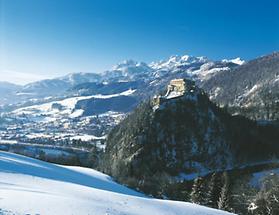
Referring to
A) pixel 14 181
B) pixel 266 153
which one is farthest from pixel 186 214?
pixel 266 153

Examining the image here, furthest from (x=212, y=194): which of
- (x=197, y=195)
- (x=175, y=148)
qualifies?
(x=175, y=148)

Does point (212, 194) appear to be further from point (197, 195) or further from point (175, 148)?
point (175, 148)

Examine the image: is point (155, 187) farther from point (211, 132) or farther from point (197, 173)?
point (211, 132)

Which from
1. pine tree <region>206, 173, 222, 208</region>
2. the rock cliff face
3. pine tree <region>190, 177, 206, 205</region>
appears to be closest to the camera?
pine tree <region>190, 177, 206, 205</region>

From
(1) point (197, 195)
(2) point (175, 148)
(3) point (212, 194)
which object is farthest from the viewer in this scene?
(2) point (175, 148)

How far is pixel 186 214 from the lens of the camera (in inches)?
1586

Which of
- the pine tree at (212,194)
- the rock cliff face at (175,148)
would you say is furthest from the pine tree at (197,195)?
the rock cliff face at (175,148)

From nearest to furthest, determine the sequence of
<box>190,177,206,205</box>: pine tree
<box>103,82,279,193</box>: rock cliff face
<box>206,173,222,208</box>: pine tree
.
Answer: <box>190,177,206,205</box>: pine tree
<box>206,173,222,208</box>: pine tree
<box>103,82,279,193</box>: rock cliff face

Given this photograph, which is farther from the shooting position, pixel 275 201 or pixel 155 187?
pixel 155 187

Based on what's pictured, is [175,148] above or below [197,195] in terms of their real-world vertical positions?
below

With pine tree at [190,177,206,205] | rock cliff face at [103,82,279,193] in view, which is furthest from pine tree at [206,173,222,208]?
rock cliff face at [103,82,279,193]

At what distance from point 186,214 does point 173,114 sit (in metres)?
159

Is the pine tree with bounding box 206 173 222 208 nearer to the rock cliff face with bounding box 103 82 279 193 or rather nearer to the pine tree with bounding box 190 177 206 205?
the pine tree with bounding box 190 177 206 205

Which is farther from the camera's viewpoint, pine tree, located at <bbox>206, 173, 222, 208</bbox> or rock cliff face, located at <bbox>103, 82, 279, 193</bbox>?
rock cliff face, located at <bbox>103, 82, 279, 193</bbox>
